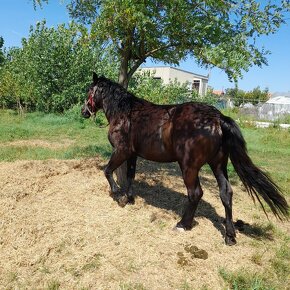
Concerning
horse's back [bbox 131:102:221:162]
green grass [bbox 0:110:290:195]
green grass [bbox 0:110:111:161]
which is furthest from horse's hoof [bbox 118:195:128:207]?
green grass [bbox 0:110:111:161]

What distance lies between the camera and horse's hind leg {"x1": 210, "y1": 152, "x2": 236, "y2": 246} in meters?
4.55

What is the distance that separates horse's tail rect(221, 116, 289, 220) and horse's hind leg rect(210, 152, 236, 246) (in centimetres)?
22

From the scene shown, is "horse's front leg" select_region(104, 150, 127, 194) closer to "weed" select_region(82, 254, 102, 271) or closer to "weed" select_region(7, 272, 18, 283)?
"weed" select_region(82, 254, 102, 271)

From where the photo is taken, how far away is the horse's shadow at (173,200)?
5.14 metres

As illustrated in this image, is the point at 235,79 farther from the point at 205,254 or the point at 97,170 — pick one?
the point at 97,170

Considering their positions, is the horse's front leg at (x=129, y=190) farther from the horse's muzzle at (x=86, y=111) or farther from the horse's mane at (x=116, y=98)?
the horse's muzzle at (x=86, y=111)

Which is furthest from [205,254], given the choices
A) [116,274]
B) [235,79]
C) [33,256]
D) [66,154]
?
[66,154]

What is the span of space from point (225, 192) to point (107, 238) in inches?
72.5

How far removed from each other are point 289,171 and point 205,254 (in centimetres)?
721

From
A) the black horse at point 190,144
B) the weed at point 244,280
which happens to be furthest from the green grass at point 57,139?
the weed at point 244,280

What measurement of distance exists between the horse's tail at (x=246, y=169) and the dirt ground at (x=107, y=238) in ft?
2.41

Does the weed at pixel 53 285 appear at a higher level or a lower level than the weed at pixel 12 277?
higher

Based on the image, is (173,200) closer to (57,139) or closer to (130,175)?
(130,175)

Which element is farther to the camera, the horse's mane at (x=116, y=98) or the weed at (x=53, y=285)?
the horse's mane at (x=116, y=98)
